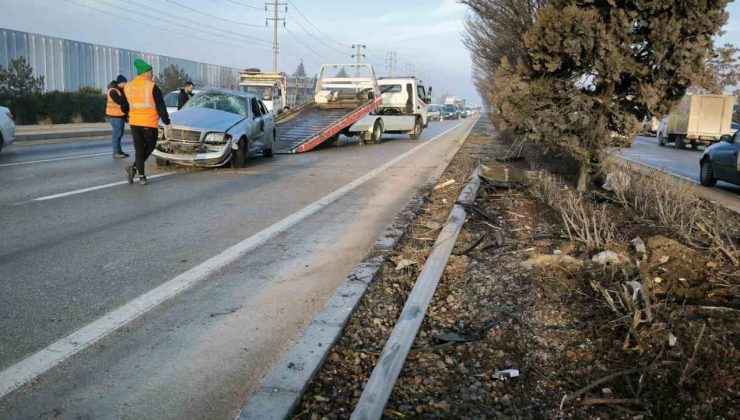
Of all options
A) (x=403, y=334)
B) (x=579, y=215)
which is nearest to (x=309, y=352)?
(x=403, y=334)

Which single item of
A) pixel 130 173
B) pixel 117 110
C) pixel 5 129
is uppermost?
pixel 117 110

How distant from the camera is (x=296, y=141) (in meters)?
17.0

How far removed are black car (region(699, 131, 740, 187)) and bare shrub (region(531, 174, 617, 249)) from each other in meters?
4.75

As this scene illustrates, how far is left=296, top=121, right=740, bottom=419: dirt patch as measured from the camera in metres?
2.89

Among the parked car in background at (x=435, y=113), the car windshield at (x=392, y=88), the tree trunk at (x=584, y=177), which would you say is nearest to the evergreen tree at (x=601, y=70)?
the tree trunk at (x=584, y=177)

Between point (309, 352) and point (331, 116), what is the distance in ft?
53.4

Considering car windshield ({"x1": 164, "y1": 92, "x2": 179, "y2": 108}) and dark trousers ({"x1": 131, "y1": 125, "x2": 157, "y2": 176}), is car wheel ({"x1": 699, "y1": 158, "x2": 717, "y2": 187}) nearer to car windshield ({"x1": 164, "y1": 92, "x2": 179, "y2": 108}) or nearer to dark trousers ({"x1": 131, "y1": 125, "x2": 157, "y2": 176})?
dark trousers ({"x1": 131, "y1": 125, "x2": 157, "y2": 176})

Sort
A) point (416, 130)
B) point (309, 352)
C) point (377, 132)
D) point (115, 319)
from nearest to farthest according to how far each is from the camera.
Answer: point (309, 352) < point (115, 319) < point (377, 132) < point (416, 130)

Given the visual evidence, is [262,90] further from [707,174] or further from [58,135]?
[707,174]

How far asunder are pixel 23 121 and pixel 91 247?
23.8 m

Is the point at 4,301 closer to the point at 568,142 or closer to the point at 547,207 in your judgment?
the point at 547,207

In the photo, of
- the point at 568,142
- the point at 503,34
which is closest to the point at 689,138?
the point at 503,34

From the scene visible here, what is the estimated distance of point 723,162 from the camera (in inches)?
485

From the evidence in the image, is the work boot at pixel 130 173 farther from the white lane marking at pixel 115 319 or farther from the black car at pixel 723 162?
→ the black car at pixel 723 162
